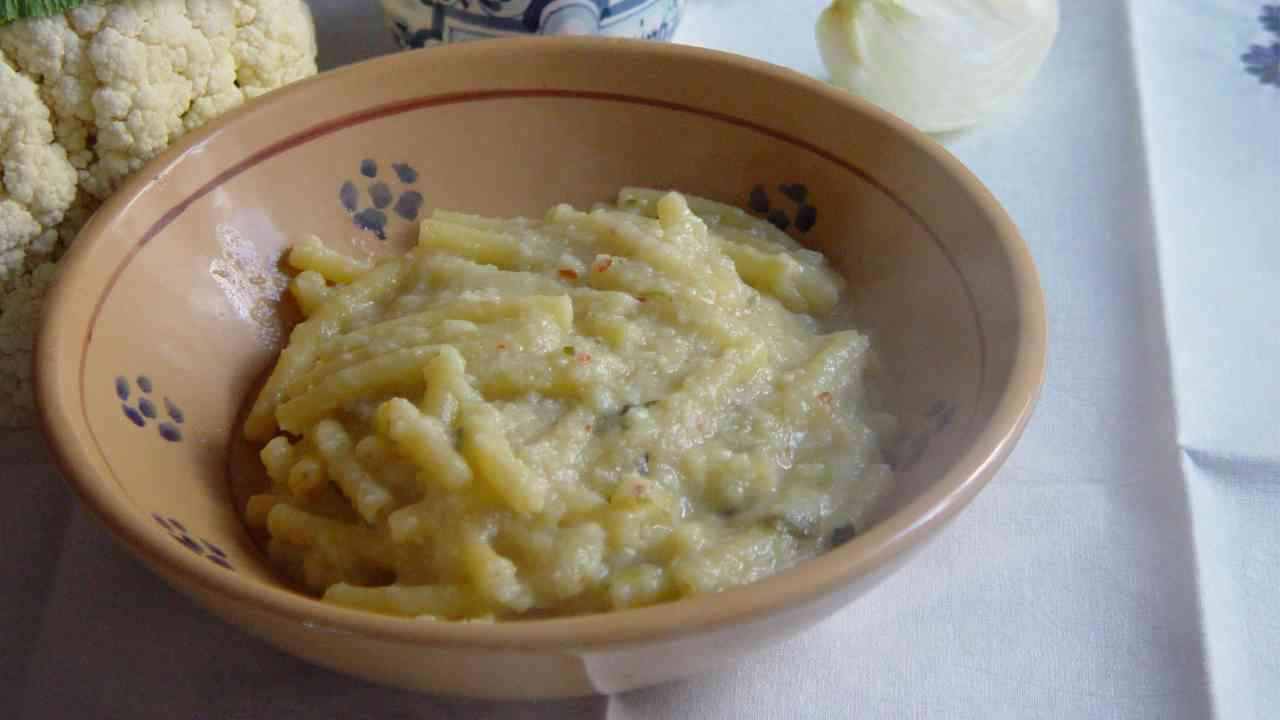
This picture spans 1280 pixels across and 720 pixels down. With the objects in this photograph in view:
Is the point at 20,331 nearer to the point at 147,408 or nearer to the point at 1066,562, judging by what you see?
the point at 147,408

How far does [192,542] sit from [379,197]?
582 mm

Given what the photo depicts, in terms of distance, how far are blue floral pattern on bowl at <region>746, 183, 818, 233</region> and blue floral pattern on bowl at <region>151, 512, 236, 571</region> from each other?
762 millimetres

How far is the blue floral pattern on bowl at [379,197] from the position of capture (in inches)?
59.3

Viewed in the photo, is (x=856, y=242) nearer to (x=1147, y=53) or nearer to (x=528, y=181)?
(x=528, y=181)

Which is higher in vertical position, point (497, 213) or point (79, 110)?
point (79, 110)

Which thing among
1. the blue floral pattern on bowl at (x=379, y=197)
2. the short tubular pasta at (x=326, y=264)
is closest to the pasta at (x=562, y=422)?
the short tubular pasta at (x=326, y=264)

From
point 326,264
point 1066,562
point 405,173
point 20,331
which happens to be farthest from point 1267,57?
point 20,331

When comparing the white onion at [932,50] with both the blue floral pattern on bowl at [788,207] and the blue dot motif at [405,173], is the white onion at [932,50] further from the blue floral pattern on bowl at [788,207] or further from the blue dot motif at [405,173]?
the blue dot motif at [405,173]

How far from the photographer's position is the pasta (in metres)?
1.06

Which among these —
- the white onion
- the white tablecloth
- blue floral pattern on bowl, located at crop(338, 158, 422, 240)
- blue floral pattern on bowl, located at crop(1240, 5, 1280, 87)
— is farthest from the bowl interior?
blue floral pattern on bowl, located at crop(1240, 5, 1280, 87)

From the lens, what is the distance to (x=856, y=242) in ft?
4.72

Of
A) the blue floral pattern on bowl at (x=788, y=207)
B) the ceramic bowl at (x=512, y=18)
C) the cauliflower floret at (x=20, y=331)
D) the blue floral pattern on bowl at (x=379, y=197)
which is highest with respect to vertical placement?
the ceramic bowl at (x=512, y=18)

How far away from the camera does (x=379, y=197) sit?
1.53 m

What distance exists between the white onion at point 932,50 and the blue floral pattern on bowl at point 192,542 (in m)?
1.15
